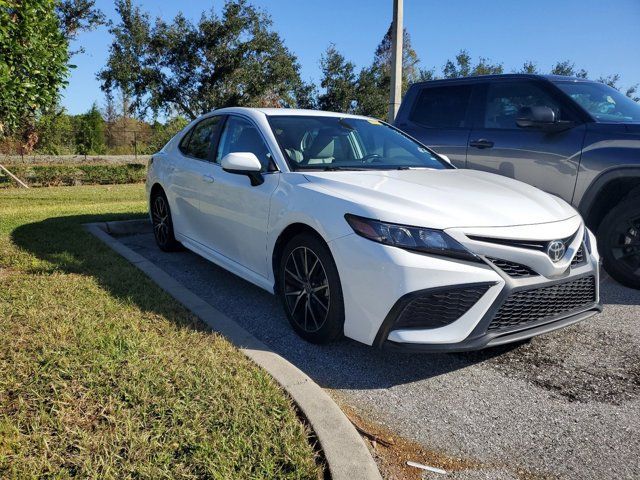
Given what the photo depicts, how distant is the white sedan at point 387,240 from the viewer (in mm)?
2848

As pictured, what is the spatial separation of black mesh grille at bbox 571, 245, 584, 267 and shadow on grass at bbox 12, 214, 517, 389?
2.39ft

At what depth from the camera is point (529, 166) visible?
5.13 metres

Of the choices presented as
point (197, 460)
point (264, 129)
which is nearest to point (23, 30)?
point (264, 129)

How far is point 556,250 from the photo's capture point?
308cm

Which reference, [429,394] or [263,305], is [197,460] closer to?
[429,394]

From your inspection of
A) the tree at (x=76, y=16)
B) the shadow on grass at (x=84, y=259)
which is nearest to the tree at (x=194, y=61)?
the tree at (x=76, y=16)

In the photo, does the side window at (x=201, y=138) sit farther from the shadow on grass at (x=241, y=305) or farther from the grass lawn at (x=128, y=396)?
the grass lawn at (x=128, y=396)

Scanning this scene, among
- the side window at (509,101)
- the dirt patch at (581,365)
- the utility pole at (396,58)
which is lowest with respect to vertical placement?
the dirt patch at (581,365)

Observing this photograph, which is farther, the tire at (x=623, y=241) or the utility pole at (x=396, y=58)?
the utility pole at (x=396, y=58)

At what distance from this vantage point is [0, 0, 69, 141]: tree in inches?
183

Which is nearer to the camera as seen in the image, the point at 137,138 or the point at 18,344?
the point at 18,344

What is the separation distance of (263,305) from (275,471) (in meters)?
2.27

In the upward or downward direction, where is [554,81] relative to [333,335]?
upward

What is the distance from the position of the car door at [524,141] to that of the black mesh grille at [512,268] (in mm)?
2322
